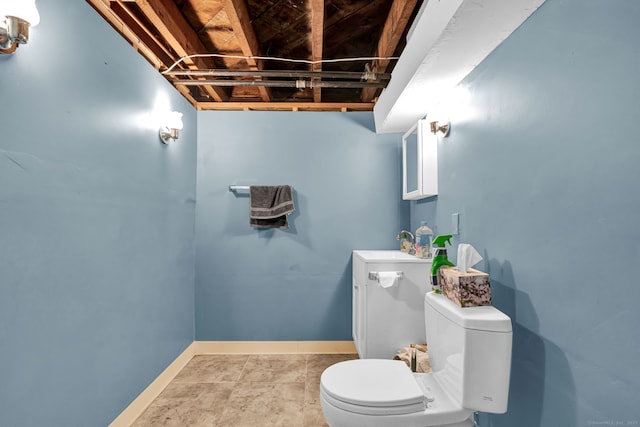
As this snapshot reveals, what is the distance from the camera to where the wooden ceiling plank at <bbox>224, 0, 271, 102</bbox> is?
1573 mm

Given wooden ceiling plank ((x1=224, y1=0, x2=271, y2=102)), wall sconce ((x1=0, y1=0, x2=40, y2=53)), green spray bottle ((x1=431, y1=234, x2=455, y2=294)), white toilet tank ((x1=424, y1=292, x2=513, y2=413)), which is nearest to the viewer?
wall sconce ((x1=0, y1=0, x2=40, y2=53))

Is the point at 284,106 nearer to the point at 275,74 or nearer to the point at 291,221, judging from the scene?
the point at 275,74

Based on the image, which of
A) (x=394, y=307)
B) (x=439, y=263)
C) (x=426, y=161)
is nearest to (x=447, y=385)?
(x=439, y=263)

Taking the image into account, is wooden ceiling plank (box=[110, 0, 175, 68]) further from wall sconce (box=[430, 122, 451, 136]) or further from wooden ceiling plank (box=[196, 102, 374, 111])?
wall sconce (box=[430, 122, 451, 136])

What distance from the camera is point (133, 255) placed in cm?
168

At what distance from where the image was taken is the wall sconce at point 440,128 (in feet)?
5.74

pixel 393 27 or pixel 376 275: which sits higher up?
pixel 393 27

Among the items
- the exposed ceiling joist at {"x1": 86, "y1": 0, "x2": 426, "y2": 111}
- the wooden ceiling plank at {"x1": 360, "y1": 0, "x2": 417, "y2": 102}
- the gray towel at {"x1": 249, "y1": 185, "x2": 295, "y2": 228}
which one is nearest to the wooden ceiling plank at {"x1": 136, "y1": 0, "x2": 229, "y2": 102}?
the exposed ceiling joist at {"x1": 86, "y1": 0, "x2": 426, "y2": 111}

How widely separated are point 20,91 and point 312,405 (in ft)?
6.95

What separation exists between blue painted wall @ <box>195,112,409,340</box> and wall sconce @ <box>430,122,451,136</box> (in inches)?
29.4

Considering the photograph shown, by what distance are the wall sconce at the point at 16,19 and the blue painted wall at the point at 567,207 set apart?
1.73m

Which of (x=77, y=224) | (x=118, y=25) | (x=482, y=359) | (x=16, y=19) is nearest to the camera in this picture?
(x=16, y=19)

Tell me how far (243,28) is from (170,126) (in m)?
0.81

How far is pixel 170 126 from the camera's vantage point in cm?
200
